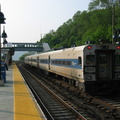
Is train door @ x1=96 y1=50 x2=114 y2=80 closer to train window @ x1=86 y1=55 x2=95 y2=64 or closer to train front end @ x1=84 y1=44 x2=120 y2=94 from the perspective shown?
train front end @ x1=84 y1=44 x2=120 y2=94

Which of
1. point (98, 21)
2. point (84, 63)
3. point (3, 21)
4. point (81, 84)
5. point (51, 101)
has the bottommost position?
point (51, 101)

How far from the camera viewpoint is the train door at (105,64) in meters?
13.1

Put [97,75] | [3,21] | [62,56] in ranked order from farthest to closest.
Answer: [62,56] → [3,21] → [97,75]

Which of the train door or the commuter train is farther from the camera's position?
the train door

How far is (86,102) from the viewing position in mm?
11820

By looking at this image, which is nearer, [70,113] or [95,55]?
[70,113]

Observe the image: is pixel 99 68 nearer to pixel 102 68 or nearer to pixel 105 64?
pixel 102 68

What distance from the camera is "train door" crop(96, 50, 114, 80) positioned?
13055 mm

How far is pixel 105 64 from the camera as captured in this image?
517 inches

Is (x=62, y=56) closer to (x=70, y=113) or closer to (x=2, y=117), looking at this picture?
(x=70, y=113)

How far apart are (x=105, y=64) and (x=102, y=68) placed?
28 cm

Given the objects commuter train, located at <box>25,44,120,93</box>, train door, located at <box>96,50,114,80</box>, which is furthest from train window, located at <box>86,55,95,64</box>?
train door, located at <box>96,50,114,80</box>

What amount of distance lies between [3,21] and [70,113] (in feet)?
32.6

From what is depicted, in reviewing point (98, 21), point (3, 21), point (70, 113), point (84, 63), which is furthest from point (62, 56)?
point (98, 21)
